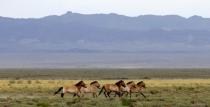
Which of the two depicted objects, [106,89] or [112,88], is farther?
[112,88]

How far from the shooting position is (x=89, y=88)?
28188mm

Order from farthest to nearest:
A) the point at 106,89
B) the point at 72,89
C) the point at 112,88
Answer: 1. the point at 112,88
2. the point at 106,89
3. the point at 72,89

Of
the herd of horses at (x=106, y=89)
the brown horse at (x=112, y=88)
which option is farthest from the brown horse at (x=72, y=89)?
the brown horse at (x=112, y=88)

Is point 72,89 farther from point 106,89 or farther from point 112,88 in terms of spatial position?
point 112,88

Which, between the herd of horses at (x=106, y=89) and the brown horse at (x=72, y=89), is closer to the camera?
the brown horse at (x=72, y=89)

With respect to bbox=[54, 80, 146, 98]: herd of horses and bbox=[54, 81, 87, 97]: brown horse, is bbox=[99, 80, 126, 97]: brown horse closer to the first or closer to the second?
bbox=[54, 80, 146, 98]: herd of horses

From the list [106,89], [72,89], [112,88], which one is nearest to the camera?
[72,89]

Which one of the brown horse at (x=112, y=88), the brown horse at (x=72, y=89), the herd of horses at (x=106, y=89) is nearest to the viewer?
the brown horse at (x=72, y=89)

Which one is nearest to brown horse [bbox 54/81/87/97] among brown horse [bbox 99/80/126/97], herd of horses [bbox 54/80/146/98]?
herd of horses [bbox 54/80/146/98]

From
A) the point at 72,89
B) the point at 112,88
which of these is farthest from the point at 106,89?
the point at 72,89

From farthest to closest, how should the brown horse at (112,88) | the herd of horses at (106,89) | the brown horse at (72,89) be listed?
the brown horse at (112,88) → the herd of horses at (106,89) → the brown horse at (72,89)

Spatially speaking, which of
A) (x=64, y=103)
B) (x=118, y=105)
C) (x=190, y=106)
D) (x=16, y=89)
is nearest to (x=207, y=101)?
(x=190, y=106)

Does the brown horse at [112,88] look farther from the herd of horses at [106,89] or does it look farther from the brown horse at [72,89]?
the brown horse at [72,89]

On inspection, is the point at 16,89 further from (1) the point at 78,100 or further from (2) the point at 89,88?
(1) the point at 78,100
